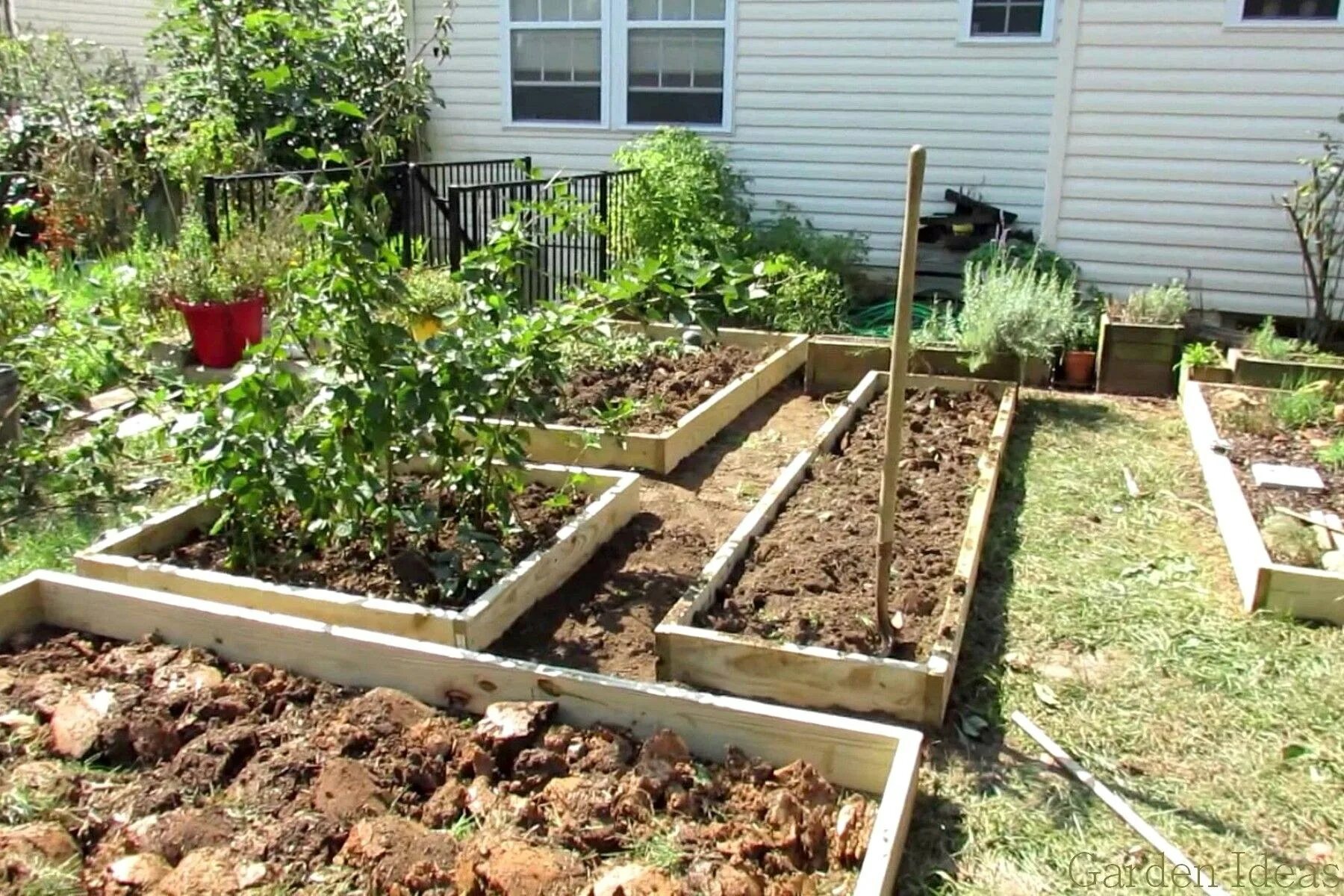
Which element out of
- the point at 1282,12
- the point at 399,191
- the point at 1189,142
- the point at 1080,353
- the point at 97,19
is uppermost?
the point at 97,19

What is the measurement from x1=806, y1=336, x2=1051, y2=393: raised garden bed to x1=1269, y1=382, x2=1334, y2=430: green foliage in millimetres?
1511

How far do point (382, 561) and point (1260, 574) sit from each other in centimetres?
296

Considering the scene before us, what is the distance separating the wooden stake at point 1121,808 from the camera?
7.94 feet

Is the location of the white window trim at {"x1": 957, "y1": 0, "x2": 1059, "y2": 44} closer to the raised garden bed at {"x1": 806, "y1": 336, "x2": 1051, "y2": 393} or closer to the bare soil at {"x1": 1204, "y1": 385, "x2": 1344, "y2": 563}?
the raised garden bed at {"x1": 806, "y1": 336, "x2": 1051, "y2": 393}

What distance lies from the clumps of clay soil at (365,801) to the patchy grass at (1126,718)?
42cm

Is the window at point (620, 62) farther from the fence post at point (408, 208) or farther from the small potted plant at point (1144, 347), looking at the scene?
the small potted plant at point (1144, 347)

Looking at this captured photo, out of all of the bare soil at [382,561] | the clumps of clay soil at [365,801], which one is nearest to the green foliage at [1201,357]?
the bare soil at [382,561]

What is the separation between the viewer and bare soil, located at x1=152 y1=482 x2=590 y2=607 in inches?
137

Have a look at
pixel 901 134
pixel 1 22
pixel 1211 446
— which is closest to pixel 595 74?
pixel 901 134

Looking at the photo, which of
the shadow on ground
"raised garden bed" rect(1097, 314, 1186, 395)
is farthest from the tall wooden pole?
"raised garden bed" rect(1097, 314, 1186, 395)

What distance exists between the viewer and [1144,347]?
22.1ft

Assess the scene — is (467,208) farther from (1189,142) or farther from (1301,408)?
(1301,408)

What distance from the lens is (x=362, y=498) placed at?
3488 millimetres

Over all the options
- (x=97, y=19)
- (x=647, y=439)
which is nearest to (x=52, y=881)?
(x=647, y=439)
